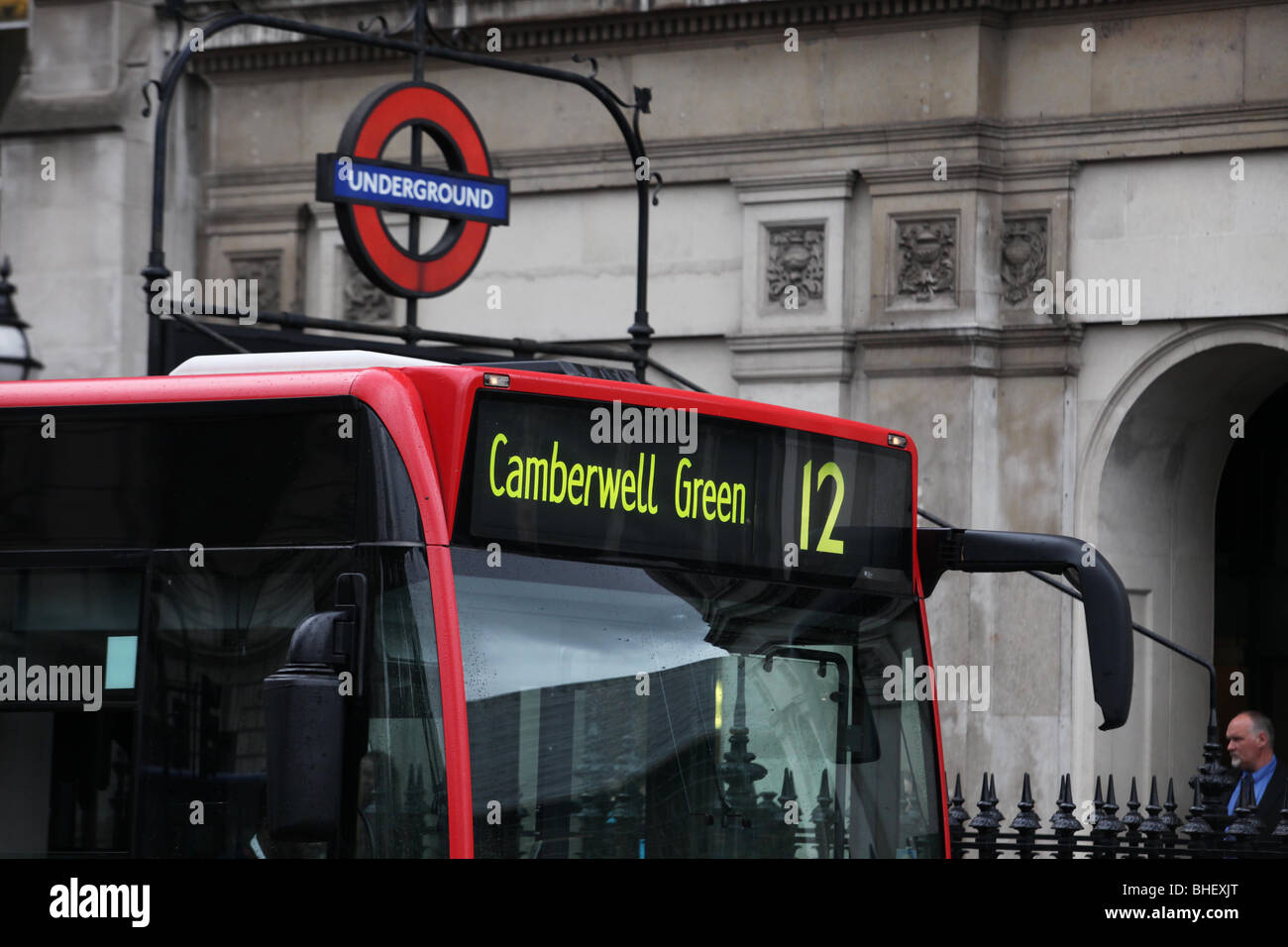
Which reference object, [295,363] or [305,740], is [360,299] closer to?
[295,363]

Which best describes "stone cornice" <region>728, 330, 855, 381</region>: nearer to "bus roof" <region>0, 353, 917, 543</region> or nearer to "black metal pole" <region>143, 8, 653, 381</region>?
"black metal pole" <region>143, 8, 653, 381</region>

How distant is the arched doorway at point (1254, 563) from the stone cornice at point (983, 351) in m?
1.75

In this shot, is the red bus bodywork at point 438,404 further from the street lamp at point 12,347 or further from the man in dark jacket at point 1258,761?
the street lamp at point 12,347

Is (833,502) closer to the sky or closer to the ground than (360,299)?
closer to the ground

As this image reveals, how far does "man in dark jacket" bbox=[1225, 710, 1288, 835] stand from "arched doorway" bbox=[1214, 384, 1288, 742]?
4763 millimetres

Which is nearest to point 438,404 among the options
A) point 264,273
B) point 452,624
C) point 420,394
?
point 420,394

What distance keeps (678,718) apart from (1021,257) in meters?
8.50

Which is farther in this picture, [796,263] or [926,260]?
[796,263]

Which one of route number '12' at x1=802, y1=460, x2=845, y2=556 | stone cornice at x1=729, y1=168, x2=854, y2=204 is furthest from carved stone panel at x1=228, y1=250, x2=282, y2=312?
route number '12' at x1=802, y1=460, x2=845, y2=556

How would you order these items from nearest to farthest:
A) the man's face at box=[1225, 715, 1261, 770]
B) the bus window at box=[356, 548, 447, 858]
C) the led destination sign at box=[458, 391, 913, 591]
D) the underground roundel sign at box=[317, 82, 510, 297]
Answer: the bus window at box=[356, 548, 447, 858], the led destination sign at box=[458, 391, 913, 591], the man's face at box=[1225, 715, 1261, 770], the underground roundel sign at box=[317, 82, 510, 297]

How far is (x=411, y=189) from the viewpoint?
11906 mm

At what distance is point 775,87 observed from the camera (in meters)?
14.6

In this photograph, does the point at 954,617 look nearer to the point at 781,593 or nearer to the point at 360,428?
the point at 781,593

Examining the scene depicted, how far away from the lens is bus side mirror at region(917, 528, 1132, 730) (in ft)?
20.5
